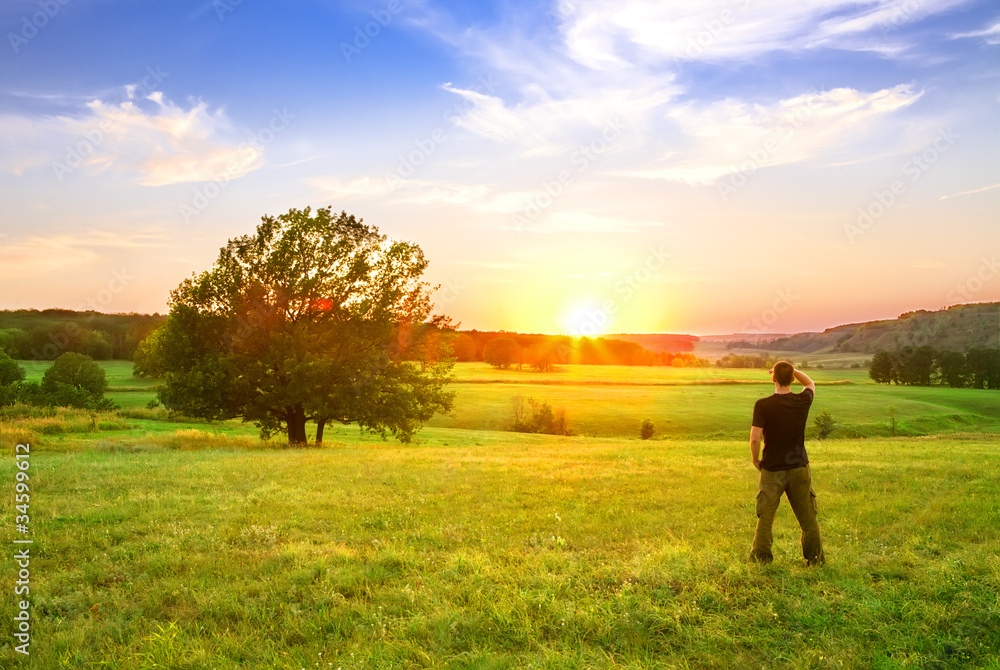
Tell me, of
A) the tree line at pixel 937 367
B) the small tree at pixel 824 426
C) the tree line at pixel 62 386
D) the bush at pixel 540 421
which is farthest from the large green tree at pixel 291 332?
the tree line at pixel 937 367

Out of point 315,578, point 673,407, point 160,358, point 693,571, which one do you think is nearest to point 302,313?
point 160,358

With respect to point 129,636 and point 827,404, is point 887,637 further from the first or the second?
point 827,404

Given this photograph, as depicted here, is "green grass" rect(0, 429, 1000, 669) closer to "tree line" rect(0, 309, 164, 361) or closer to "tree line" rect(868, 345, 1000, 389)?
"tree line" rect(0, 309, 164, 361)

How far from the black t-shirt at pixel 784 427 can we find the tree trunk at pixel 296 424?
31.1m

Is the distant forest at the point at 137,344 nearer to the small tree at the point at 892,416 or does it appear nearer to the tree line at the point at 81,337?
the tree line at the point at 81,337

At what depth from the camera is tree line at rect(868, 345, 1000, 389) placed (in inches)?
4294

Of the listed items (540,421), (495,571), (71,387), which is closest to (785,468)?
(495,571)

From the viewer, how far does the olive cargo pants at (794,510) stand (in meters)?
9.23

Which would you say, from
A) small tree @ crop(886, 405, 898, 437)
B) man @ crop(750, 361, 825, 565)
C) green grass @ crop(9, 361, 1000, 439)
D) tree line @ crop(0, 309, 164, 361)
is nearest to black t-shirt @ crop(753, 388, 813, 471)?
man @ crop(750, 361, 825, 565)

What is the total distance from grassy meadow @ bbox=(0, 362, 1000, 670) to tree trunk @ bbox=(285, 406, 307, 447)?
15.8 metres

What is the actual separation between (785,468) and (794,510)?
28.2 inches

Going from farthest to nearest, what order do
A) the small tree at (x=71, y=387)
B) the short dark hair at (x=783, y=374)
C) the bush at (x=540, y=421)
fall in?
the bush at (x=540, y=421)
the small tree at (x=71, y=387)
the short dark hair at (x=783, y=374)

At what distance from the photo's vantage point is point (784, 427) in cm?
923

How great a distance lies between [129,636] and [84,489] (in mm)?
10257
